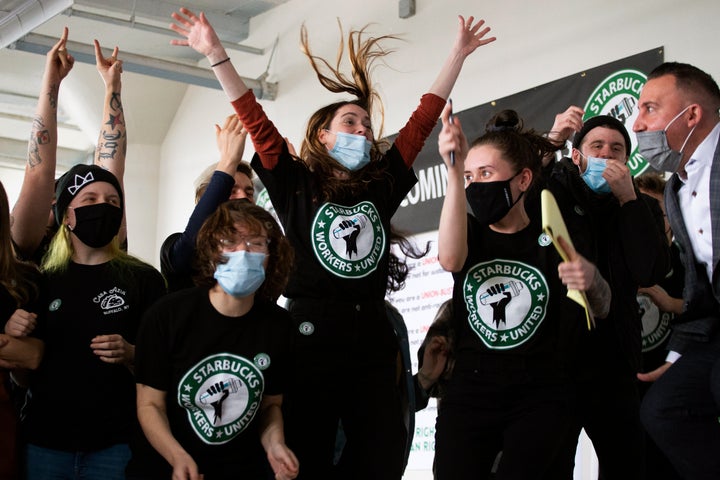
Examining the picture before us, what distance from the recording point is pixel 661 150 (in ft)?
10.2

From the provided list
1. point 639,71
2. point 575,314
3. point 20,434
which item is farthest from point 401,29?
point 20,434

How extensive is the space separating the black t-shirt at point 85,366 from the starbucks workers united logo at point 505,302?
1.15 metres

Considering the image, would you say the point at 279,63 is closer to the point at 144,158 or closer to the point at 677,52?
the point at 144,158

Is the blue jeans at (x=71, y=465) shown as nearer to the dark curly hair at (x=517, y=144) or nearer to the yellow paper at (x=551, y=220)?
the yellow paper at (x=551, y=220)

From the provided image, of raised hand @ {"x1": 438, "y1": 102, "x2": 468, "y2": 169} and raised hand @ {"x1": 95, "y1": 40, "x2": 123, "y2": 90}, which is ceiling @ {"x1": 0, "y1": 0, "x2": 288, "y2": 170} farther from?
raised hand @ {"x1": 438, "y1": 102, "x2": 468, "y2": 169}

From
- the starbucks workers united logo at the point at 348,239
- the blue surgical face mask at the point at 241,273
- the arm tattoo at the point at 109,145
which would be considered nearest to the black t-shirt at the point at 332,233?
the starbucks workers united logo at the point at 348,239

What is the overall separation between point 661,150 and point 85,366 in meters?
2.07

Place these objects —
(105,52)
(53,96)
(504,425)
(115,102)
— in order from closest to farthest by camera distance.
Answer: (504,425), (53,96), (115,102), (105,52)

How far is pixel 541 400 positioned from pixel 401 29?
529 cm

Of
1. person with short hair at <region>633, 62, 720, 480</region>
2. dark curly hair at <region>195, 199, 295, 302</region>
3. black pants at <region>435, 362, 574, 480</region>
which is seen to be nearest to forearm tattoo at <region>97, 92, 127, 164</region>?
dark curly hair at <region>195, 199, 295, 302</region>

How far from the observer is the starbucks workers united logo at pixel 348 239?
3.21 m

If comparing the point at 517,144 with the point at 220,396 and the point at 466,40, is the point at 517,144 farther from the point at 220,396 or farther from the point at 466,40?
the point at 220,396

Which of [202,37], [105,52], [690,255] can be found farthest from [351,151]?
[105,52]

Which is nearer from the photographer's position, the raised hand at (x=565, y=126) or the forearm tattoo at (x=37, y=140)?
the forearm tattoo at (x=37, y=140)
